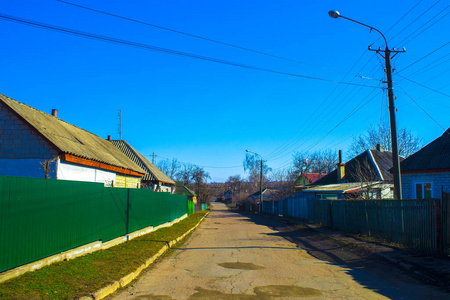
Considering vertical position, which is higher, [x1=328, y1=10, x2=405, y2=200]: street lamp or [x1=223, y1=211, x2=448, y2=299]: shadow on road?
[x1=328, y1=10, x2=405, y2=200]: street lamp

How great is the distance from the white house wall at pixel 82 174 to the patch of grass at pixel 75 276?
172 inches

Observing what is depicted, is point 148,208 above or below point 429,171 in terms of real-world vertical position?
below

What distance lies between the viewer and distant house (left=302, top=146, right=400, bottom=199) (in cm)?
2969

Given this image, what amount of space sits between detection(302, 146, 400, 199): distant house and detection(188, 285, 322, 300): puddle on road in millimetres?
22405

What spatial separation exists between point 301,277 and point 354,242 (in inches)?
253

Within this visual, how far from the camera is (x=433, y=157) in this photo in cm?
2139

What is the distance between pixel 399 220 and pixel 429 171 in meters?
10.4

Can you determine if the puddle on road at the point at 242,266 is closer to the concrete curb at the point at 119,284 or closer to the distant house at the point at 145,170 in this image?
the concrete curb at the point at 119,284

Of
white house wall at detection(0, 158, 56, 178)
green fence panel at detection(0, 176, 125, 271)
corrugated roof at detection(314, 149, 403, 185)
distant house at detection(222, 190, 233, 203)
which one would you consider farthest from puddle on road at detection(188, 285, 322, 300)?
distant house at detection(222, 190, 233, 203)

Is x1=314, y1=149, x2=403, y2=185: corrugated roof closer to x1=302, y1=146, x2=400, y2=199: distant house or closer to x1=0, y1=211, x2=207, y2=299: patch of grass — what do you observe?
x1=302, y1=146, x2=400, y2=199: distant house

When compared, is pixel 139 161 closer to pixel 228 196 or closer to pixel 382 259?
pixel 382 259

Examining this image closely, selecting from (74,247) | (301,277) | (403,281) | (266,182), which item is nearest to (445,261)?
(403,281)

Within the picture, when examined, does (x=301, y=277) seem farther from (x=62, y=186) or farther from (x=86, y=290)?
(x=62, y=186)

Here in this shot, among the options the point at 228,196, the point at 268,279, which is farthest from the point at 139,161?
the point at 228,196
